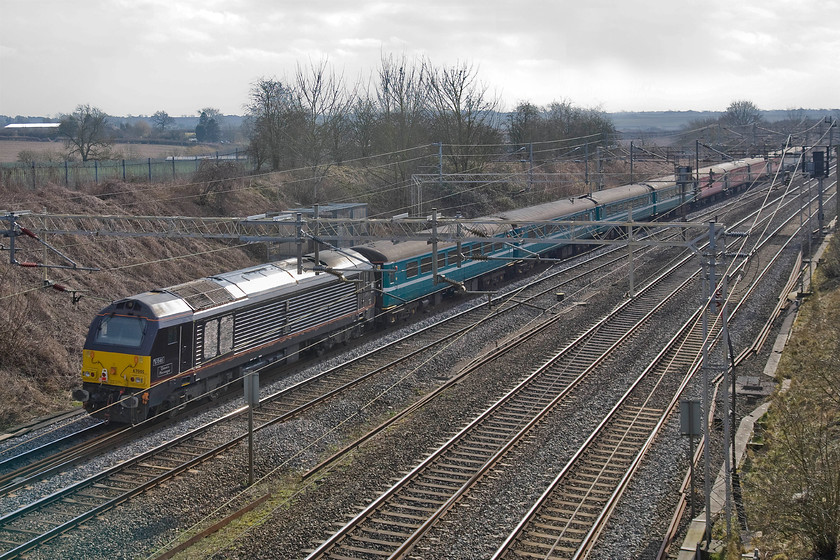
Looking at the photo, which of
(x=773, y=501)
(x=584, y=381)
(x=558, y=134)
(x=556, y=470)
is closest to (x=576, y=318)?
(x=584, y=381)

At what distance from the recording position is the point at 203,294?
18.3 m

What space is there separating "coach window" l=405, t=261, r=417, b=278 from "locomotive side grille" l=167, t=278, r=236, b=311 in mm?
8361

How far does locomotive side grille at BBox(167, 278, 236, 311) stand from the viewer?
59.0 feet

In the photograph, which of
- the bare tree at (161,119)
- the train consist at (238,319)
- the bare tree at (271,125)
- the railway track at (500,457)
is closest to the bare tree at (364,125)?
the bare tree at (271,125)

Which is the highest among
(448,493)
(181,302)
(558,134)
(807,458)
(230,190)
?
(558,134)

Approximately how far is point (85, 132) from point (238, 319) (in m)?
31.7

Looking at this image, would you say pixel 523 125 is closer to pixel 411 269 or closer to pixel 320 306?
pixel 411 269

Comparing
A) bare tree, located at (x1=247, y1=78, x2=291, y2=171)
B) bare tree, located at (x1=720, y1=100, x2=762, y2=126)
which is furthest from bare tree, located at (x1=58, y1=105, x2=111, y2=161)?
bare tree, located at (x1=720, y1=100, x2=762, y2=126)

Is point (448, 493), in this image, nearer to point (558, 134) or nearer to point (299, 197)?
point (299, 197)

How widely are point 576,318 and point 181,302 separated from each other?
43.7 ft

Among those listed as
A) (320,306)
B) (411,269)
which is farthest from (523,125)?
(320,306)

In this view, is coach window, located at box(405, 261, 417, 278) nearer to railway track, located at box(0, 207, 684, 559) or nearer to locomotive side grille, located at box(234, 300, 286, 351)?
railway track, located at box(0, 207, 684, 559)

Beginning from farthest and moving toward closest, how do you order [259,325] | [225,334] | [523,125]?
[523,125] < [259,325] < [225,334]

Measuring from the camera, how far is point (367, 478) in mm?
14273
